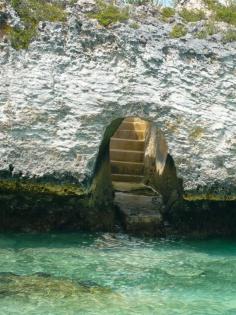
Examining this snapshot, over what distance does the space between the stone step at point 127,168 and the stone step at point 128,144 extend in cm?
60

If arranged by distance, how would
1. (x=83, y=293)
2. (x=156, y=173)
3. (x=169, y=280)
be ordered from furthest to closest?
(x=156, y=173) < (x=169, y=280) < (x=83, y=293)

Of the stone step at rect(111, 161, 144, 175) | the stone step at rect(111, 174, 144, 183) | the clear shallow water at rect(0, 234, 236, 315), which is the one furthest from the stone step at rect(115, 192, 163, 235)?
the stone step at rect(111, 161, 144, 175)

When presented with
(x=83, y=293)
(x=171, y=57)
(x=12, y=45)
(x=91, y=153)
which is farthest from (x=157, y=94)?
(x=83, y=293)

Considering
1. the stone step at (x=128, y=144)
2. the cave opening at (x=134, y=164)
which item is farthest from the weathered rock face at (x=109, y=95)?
the stone step at (x=128, y=144)

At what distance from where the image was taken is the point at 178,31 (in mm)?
10266

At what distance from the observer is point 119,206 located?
1178cm

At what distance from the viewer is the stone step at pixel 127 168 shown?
15.3 metres

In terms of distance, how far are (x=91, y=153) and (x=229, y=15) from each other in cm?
329

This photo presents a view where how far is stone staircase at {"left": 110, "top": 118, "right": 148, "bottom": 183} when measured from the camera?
15200mm

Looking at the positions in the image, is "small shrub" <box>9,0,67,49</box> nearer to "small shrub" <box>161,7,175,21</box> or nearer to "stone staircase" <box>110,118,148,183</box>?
"small shrub" <box>161,7,175,21</box>

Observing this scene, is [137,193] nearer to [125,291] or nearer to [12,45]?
[12,45]

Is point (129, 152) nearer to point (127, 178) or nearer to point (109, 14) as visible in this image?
point (127, 178)

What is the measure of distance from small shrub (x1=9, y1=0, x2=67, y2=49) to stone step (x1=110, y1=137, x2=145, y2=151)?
6.12 meters

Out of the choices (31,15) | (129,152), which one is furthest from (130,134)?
(31,15)
